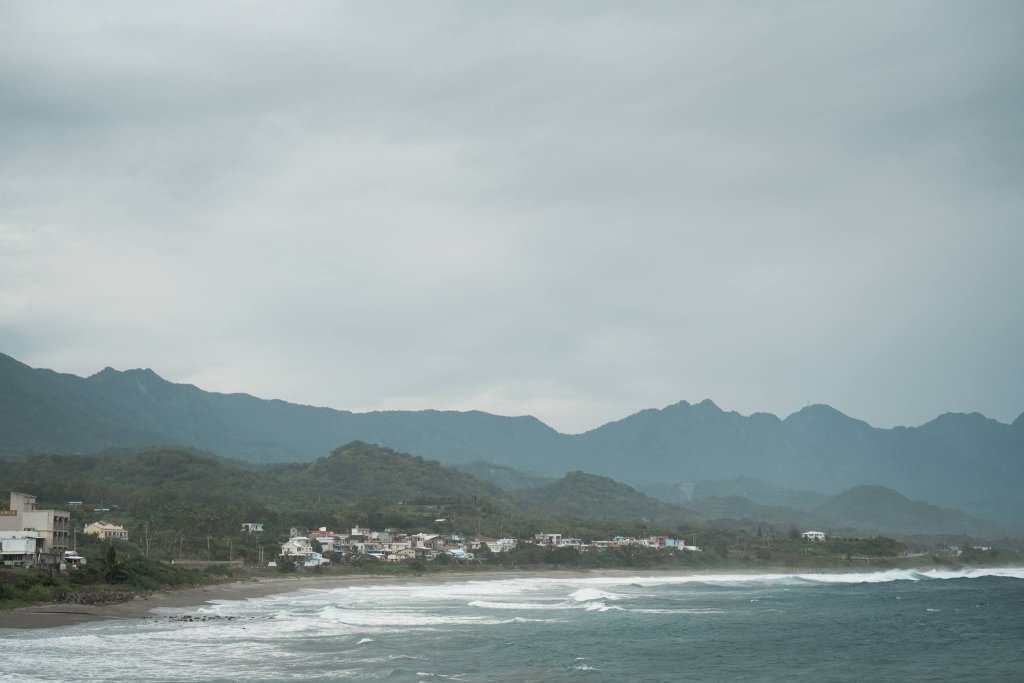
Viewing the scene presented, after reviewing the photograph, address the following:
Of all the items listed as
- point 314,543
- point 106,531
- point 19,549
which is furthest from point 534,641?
point 314,543

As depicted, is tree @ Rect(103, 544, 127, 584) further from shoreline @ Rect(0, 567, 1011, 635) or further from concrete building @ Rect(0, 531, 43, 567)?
concrete building @ Rect(0, 531, 43, 567)

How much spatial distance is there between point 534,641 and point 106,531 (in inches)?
2113

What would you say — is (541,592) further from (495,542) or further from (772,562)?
(772,562)

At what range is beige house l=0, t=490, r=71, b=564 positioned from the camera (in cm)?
6006

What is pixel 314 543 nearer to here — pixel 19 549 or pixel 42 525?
pixel 42 525

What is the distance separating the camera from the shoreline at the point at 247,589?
42031 mm

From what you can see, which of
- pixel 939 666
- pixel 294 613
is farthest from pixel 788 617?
pixel 294 613

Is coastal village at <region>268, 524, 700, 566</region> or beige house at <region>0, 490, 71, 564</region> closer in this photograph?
beige house at <region>0, 490, 71, 564</region>

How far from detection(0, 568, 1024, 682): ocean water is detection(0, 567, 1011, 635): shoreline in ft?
5.58

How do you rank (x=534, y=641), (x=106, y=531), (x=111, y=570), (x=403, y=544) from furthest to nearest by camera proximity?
(x=403, y=544) → (x=106, y=531) → (x=111, y=570) → (x=534, y=641)

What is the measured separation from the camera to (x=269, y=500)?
151 meters

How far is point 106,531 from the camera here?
3310 inches

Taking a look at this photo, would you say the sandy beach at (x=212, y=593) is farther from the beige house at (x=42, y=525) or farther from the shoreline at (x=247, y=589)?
the beige house at (x=42, y=525)

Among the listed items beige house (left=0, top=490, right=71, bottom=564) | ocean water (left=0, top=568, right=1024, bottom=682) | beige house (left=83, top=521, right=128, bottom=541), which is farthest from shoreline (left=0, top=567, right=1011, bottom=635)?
beige house (left=83, top=521, right=128, bottom=541)
